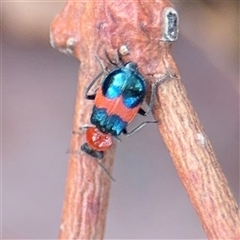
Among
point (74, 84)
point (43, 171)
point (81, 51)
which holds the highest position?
point (81, 51)

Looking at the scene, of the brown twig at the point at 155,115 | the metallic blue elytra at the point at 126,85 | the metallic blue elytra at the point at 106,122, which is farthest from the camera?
the metallic blue elytra at the point at 106,122

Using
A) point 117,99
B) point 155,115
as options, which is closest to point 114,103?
point 117,99

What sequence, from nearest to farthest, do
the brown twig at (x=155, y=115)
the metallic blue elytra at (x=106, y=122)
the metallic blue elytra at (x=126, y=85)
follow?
the brown twig at (x=155, y=115)
the metallic blue elytra at (x=126, y=85)
the metallic blue elytra at (x=106, y=122)

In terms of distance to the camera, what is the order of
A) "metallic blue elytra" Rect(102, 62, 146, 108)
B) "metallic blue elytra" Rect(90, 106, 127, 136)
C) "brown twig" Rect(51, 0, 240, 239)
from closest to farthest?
"brown twig" Rect(51, 0, 240, 239)
"metallic blue elytra" Rect(102, 62, 146, 108)
"metallic blue elytra" Rect(90, 106, 127, 136)

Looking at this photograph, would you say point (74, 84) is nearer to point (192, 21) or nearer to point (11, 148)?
point (11, 148)

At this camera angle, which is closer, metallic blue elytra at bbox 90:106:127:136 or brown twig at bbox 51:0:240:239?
brown twig at bbox 51:0:240:239

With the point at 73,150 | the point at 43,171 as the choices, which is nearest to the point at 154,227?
the point at 43,171
